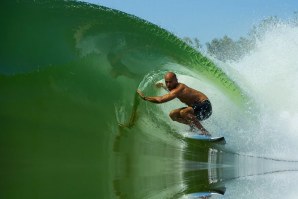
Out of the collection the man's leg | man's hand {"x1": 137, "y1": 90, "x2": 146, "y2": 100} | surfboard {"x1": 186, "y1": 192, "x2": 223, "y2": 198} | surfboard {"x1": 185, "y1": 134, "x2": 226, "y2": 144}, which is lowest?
surfboard {"x1": 186, "y1": 192, "x2": 223, "y2": 198}

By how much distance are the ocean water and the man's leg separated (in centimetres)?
17

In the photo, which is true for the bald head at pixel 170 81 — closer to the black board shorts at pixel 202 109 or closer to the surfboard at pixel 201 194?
the black board shorts at pixel 202 109

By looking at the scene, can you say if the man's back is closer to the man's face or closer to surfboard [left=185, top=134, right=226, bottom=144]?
the man's face

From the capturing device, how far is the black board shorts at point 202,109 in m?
8.76

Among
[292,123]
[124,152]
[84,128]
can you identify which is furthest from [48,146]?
[292,123]

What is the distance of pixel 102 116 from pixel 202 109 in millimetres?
1419

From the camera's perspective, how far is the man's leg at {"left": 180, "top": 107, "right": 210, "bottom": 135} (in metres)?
8.70

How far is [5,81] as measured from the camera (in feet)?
25.3

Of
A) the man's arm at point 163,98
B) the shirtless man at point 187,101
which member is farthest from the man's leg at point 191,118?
the man's arm at point 163,98

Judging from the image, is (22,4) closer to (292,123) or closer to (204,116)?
(204,116)

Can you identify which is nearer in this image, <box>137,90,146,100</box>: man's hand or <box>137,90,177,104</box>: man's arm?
<box>137,90,177,104</box>: man's arm

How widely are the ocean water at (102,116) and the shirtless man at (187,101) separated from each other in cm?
15

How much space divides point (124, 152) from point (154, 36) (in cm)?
191

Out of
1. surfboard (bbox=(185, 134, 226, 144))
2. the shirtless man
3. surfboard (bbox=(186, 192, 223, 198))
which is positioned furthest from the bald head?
surfboard (bbox=(186, 192, 223, 198))
